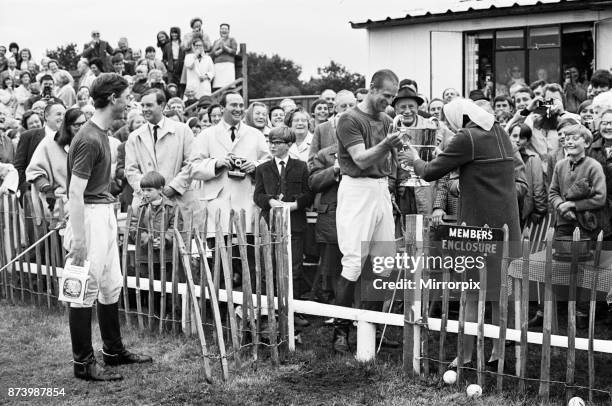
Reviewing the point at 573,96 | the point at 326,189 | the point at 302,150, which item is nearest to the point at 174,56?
the point at 573,96

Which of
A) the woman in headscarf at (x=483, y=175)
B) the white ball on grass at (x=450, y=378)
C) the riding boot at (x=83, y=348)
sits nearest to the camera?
the white ball on grass at (x=450, y=378)

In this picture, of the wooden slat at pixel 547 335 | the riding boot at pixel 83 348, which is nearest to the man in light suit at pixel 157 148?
the riding boot at pixel 83 348

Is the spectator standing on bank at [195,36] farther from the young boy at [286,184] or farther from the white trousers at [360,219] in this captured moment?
the white trousers at [360,219]

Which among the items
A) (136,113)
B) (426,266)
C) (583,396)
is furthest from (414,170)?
(136,113)

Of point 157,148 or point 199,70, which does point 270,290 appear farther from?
point 199,70

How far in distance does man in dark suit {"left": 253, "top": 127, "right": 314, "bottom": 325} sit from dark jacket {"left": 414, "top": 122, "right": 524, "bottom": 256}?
6.47 ft

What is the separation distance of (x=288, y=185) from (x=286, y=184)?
0.02 meters

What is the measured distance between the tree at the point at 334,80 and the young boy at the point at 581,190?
3839 centimetres

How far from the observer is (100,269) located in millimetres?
6164

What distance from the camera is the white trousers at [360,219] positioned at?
6.42 meters

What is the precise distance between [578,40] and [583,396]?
34.6 ft

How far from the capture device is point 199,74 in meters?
16.3

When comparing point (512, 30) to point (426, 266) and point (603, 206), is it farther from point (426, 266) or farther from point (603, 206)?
point (426, 266)

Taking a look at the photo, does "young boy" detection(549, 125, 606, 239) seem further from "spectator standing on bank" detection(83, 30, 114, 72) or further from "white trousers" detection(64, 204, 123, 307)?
"spectator standing on bank" detection(83, 30, 114, 72)
